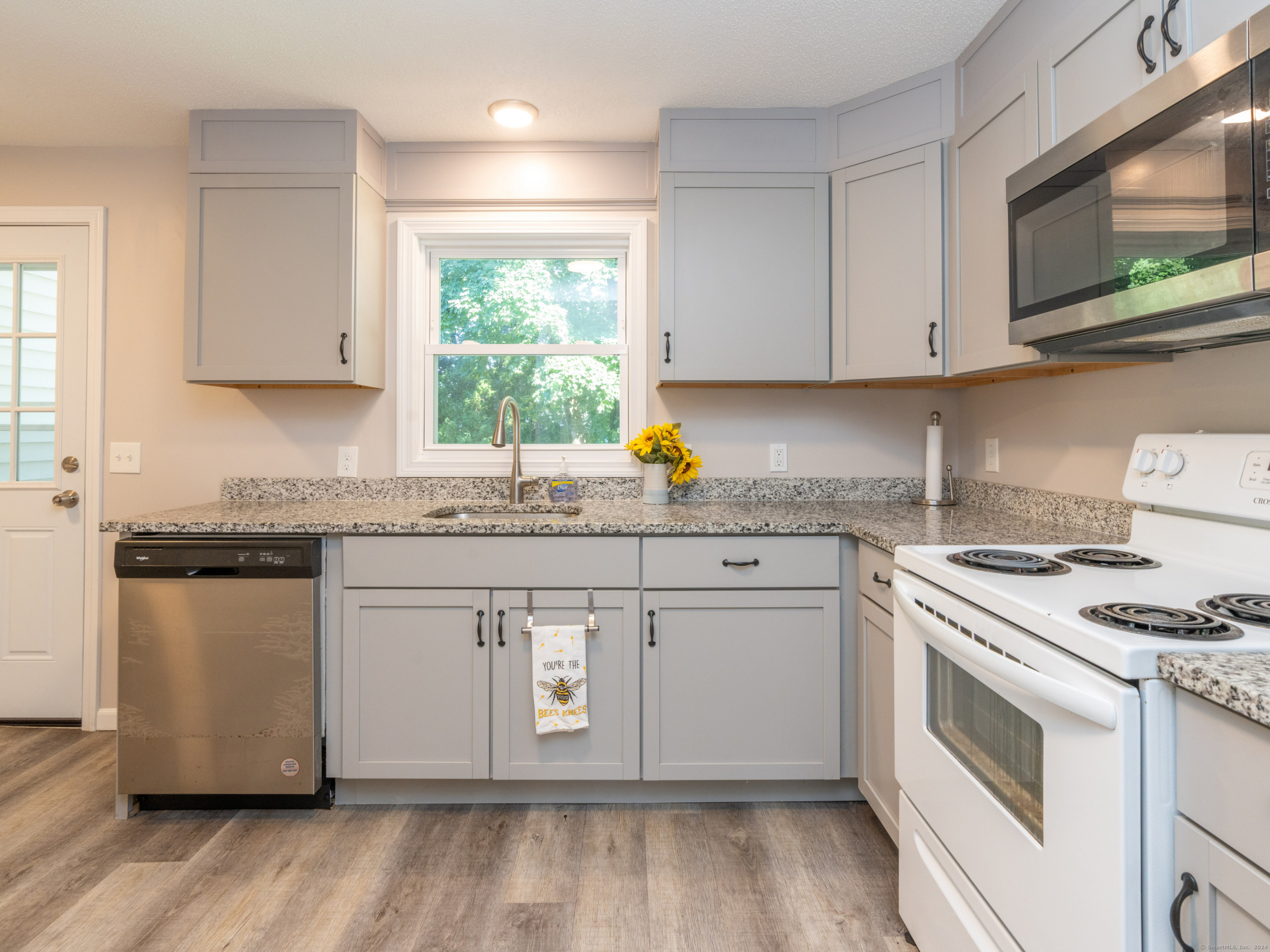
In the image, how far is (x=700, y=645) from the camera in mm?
2053

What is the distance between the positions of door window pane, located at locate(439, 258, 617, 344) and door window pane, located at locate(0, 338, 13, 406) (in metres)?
1.64

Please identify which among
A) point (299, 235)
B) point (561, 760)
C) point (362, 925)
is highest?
point (299, 235)

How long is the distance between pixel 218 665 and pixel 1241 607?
232 cm

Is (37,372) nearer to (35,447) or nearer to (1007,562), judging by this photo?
(35,447)

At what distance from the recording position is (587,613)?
2045 mm

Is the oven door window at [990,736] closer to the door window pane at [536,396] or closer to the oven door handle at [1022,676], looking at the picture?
the oven door handle at [1022,676]

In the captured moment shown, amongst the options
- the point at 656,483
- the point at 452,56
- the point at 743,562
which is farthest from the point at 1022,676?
the point at 452,56

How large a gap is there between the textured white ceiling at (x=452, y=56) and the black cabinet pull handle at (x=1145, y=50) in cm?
66

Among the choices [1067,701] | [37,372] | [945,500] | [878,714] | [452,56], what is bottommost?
[878,714]

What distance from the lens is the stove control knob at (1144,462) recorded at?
4.79 ft

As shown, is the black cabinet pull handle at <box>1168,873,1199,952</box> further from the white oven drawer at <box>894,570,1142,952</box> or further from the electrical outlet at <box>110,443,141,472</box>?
the electrical outlet at <box>110,443,141,472</box>

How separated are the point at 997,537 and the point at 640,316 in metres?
1.53

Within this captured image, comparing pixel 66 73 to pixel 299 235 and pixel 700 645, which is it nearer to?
pixel 299 235

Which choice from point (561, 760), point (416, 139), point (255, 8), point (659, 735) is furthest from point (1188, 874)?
point (416, 139)
